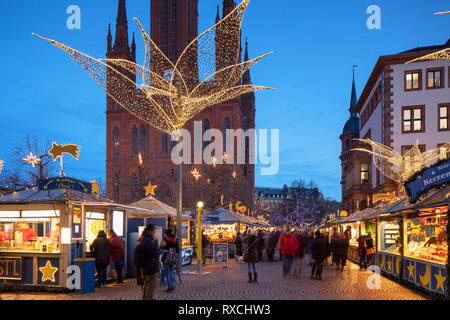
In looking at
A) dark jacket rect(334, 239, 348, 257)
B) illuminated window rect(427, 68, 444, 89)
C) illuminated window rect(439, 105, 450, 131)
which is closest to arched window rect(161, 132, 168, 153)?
illuminated window rect(427, 68, 444, 89)

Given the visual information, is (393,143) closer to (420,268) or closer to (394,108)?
(394,108)

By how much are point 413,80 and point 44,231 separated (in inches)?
1378

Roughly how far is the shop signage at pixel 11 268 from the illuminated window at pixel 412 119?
3444 centimetres

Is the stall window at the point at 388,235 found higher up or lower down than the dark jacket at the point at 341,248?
higher up

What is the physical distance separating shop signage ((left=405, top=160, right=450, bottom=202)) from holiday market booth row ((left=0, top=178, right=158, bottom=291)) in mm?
9213

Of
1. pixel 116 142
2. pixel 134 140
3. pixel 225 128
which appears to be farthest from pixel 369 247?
pixel 116 142

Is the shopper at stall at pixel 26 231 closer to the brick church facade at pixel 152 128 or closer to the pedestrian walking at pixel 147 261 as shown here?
the pedestrian walking at pixel 147 261

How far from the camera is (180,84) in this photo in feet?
58.6

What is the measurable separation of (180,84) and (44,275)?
8199 mm

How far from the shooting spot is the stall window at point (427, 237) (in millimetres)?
12680

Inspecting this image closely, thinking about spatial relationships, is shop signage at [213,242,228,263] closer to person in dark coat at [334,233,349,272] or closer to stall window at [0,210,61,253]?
person in dark coat at [334,233,349,272]

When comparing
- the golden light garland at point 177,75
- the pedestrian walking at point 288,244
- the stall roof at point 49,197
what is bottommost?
the pedestrian walking at point 288,244

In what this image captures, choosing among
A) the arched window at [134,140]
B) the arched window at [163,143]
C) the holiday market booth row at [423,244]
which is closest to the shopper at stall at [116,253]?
the holiday market booth row at [423,244]
